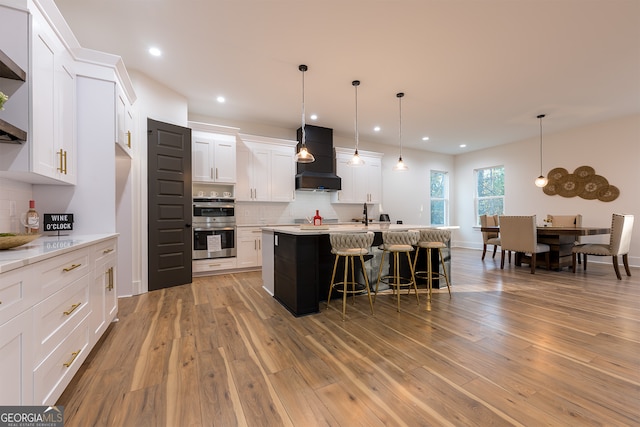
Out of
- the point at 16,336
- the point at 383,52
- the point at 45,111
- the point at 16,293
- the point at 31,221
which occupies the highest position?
the point at 383,52

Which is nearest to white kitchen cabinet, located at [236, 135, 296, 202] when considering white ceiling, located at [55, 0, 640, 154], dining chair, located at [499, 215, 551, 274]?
white ceiling, located at [55, 0, 640, 154]

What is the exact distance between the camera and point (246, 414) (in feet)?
4.53

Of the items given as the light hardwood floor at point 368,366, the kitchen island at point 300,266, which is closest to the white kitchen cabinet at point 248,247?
the kitchen island at point 300,266

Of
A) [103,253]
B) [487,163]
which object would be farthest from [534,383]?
[487,163]

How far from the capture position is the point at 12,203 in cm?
200

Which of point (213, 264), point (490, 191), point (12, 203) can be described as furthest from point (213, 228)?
point (490, 191)

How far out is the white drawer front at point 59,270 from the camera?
1.28 metres

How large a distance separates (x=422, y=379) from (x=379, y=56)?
3313mm

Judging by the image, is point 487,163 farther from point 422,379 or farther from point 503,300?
point 422,379

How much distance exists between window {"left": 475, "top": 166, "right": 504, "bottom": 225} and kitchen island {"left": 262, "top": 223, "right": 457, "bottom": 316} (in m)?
5.78

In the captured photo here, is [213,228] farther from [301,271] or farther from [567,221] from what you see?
[567,221]

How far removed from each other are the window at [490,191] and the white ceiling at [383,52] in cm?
258

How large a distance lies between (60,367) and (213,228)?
3098 millimetres

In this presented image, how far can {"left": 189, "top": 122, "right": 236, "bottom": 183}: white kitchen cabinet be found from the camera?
441 cm
